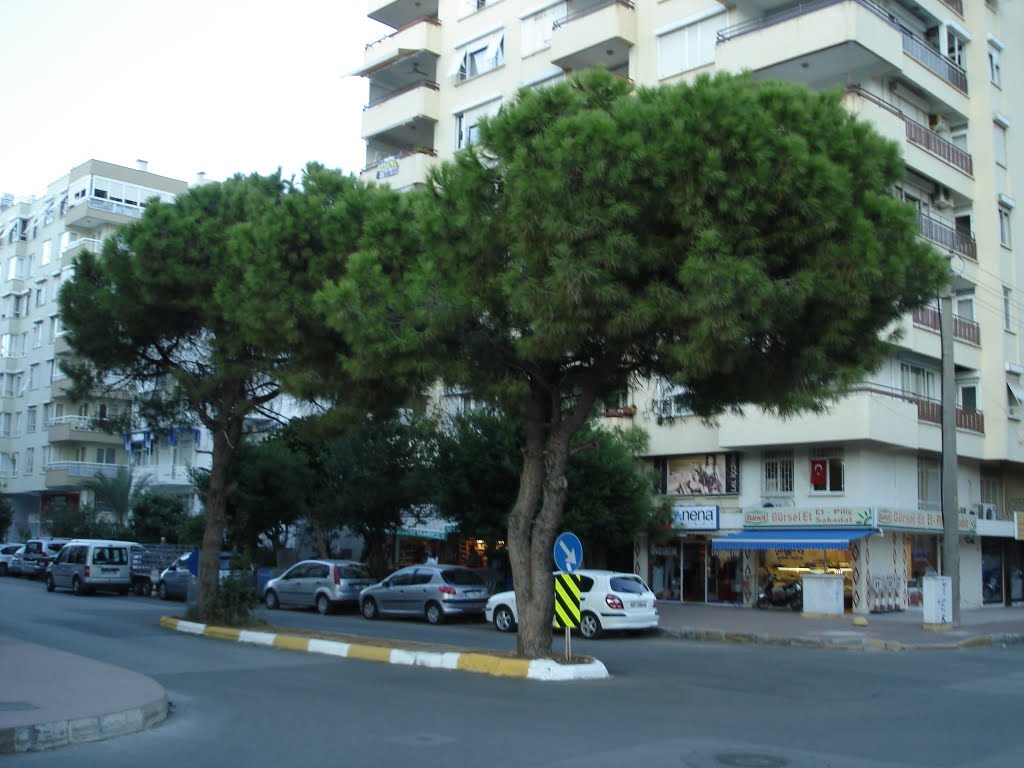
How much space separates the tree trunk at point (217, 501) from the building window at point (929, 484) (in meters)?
20.9

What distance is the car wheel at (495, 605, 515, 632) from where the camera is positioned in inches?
969

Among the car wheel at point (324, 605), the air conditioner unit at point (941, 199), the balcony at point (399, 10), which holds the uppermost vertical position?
the balcony at point (399, 10)

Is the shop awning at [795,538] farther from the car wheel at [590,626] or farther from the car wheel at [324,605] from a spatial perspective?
the car wheel at [324,605]

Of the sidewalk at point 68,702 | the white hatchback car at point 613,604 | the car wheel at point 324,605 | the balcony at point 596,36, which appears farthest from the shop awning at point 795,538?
the sidewalk at point 68,702

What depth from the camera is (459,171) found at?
49.6 ft

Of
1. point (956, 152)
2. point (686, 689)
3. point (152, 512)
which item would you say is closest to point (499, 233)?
point (686, 689)

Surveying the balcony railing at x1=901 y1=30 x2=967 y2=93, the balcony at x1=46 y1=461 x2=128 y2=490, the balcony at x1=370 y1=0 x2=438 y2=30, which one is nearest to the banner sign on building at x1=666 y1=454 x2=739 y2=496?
the balcony railing at x1=901 y1=30 x2=967 y2=93

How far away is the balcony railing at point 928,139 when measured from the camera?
2917 cm

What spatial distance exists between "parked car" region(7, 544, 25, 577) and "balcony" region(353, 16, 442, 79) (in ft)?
88.8

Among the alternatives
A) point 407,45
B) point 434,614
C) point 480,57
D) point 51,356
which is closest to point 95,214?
point 51,356

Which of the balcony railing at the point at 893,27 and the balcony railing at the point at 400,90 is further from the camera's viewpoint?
the balcony railing at the point at 400,90

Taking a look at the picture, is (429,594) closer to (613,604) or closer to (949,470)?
(613,604)

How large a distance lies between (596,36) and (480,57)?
7190 millimetres

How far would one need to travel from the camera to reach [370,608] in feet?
93.8
